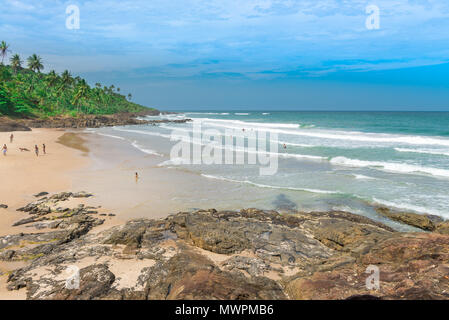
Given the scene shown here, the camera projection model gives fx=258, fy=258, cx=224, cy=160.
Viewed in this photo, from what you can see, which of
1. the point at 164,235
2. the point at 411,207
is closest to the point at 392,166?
the point at 411,207

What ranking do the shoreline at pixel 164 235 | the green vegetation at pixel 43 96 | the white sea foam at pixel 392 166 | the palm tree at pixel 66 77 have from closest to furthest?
the shoreline at pixel 164 235
the white sea foam at pixel 392 166
the green vegetation at pixel 43 96
the palm tree at pixel 66 77

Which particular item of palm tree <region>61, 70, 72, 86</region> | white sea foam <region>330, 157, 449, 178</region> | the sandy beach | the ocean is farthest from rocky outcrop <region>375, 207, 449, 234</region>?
palm tree <region>61, 70, 72, 86</region>

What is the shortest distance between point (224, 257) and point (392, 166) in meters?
20.0

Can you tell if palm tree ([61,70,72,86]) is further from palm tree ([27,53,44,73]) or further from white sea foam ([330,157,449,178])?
white sea foam ([330,157,449,178])

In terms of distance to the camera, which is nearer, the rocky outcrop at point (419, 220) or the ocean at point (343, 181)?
the rocky outcrop at point (419, 220)

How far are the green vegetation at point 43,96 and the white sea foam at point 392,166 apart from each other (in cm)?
6646

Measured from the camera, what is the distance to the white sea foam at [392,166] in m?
19.9

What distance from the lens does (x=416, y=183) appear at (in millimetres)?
17125

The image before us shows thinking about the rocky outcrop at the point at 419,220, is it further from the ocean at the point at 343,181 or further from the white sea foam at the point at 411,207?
the ocean at the point at 343,181

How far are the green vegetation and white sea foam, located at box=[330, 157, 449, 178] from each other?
6646 cm

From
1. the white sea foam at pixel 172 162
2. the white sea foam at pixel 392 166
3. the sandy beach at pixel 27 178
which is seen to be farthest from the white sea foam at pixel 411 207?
the white sea foam at pixel 172 162

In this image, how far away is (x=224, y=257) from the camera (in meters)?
8.67

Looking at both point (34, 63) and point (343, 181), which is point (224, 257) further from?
point (34, 63)
